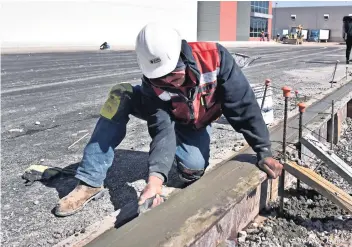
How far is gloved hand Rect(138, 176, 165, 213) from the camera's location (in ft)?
7.46

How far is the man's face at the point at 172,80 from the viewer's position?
250 centimetres

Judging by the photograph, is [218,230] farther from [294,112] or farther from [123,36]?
[123,36]

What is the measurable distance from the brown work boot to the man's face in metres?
0.96

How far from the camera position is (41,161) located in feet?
12.9

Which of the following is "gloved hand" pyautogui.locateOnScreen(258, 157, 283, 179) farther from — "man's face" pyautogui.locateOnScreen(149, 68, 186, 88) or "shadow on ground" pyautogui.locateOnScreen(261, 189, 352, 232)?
"man's face" pyautogui.locateOnScreen(149, 68, 186, 88)

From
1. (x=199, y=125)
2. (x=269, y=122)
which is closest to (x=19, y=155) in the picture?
(x=199, y=125)

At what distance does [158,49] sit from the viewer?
241 centimetres

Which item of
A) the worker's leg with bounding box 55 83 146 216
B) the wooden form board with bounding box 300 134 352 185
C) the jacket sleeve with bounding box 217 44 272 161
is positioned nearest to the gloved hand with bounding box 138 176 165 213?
the worker's leg with bounding box 55 83 146 216

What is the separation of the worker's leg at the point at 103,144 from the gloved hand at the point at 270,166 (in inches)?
40.9

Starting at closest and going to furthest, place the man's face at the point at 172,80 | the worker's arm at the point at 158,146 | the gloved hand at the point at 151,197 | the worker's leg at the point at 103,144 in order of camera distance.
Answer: the gloved hand at the point at 151,197 < the worker's arm at the point at 158,146 < the man's face at the point at 172,80 < the worker's leg at the point at 103,144

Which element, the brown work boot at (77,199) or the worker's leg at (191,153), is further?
the worker's leg at (191,153)

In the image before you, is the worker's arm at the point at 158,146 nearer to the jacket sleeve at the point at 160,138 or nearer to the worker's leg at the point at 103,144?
the jacket sleeve at the point at 160,138

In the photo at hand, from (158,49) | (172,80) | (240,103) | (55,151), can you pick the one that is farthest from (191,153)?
(55,151)

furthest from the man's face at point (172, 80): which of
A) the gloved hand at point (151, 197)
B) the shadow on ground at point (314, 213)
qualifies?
the shadow on ground at point (314, 213)
